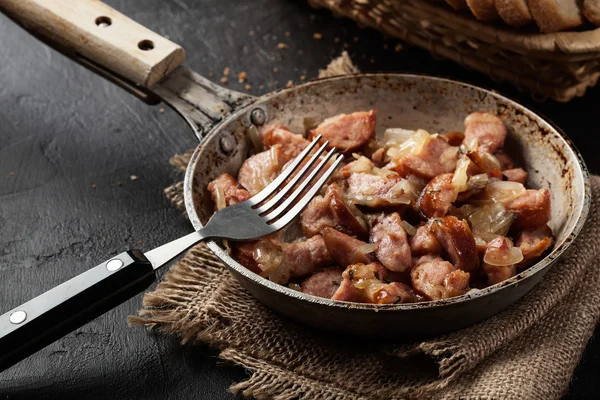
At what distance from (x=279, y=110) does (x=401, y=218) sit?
697mm

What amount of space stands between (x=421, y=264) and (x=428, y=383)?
13.3 inches

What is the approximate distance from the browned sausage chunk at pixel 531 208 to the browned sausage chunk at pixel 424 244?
0.96ft

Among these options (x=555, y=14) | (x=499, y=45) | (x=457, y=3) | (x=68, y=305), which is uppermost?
(x=555, y=14)

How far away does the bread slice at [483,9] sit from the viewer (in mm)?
2779

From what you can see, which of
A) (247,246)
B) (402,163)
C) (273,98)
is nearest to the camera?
(247,246)

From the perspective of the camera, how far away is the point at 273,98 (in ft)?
8.87

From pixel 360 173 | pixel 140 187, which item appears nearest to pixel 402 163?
pixel 360 173

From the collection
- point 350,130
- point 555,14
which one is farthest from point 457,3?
point 350,130

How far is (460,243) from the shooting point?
2.11 m

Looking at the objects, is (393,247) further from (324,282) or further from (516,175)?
(516,175)

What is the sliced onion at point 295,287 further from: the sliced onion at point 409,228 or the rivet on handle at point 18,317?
the rivet on handle at point 18,317

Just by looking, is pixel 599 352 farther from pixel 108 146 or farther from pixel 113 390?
pixel 108 146

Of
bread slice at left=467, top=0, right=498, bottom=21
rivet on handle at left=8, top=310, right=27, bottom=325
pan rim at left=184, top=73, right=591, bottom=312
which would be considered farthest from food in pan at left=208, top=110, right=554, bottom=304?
rivet on handle at left=8, top=310, right=27, bottom=325

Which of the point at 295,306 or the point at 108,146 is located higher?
the point at 295,306
